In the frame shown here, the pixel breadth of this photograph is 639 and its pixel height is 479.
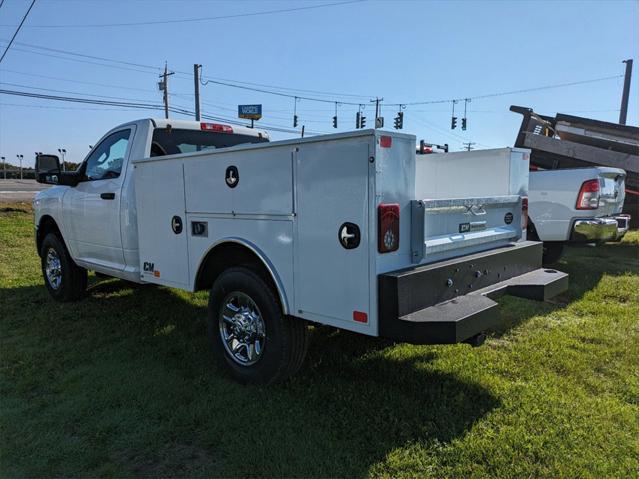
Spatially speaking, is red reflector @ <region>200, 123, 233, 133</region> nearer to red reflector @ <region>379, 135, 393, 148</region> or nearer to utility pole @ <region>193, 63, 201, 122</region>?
red reflector @ <region>379, 135, 393, 148</region>

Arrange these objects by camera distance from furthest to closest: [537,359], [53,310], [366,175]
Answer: [53,310] < [537,359] < [366,175]

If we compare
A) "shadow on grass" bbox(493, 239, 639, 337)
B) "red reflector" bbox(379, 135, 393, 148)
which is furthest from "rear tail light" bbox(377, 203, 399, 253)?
"shadow on grass" bbox(493, 239, 639, 337)

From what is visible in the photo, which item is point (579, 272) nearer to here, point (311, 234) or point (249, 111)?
point (311, 234)

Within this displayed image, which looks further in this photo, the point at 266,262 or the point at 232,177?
the point at 232,177

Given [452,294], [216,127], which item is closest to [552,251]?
[452,294]

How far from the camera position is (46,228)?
658 cm

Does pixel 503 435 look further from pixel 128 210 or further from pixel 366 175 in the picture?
pixel 128 210

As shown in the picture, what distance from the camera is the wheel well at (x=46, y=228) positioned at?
6346 millimetres

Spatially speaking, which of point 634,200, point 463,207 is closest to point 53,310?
point 463,207

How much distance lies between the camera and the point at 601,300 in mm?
5879

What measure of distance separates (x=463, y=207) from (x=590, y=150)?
647 cm

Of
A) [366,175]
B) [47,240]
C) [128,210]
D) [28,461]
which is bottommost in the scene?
[28,461]

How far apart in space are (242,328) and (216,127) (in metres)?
2.64

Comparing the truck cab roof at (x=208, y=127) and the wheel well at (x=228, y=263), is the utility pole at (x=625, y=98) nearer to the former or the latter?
the truck cab roof at (x=208, y=127)
